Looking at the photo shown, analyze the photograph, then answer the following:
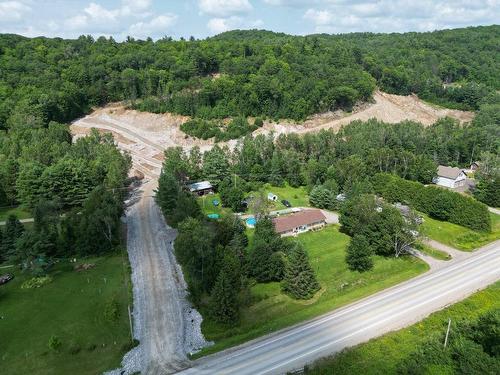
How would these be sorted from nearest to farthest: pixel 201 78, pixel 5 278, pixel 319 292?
pixel 319 292, pixel 5 278, pixel 201 78

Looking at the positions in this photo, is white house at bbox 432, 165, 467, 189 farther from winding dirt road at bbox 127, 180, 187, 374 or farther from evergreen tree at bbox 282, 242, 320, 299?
winding dirt road at bbox 127, 180, 187, 374

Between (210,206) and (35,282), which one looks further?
(210,206)

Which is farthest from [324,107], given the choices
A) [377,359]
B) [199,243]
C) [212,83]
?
[377,359]

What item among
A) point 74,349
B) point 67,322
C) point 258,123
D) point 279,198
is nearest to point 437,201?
point 279,198

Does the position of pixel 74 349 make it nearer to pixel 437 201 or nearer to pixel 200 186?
pixel 200 186

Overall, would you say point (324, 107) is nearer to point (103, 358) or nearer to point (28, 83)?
point (28, 83)

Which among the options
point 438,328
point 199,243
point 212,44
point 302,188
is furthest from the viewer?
point 212,44
